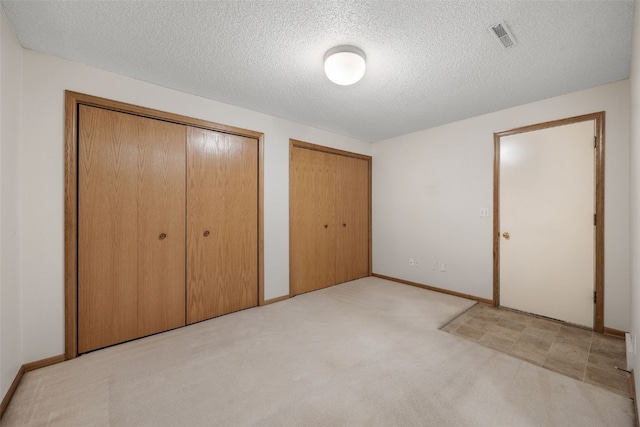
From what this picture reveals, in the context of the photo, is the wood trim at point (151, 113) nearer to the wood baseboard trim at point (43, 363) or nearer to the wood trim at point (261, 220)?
the wood trim at point (261, 220)

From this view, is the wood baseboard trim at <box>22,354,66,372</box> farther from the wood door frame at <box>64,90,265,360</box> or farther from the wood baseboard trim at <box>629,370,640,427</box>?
the wood baseboard trim at <box>629,370,640,427</box>

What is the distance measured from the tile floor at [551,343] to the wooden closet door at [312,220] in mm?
1831

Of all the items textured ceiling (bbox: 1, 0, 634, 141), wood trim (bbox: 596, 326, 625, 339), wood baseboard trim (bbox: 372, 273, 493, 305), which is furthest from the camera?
wood baseboard trim (bbox: 372, 273, 493, 305)

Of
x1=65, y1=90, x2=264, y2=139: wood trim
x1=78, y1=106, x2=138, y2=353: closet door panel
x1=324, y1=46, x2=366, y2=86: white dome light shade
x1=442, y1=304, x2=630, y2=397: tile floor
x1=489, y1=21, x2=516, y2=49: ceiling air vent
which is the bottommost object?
x1=442, y1=304, x2=630, y2=397: tile floor

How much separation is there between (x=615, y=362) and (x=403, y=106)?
291 centimetres

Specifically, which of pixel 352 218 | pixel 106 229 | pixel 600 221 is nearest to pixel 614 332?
pixel 600 221

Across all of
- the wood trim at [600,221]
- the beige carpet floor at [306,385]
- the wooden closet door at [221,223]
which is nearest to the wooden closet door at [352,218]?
the wooden closet door at [221,223]

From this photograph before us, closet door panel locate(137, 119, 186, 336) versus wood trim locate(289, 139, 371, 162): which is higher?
wood trim locate(289, 139, 371, 162)

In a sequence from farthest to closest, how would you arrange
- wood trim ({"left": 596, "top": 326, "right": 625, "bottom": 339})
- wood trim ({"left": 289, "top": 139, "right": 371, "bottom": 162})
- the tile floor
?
wood trim ({"left": 289, "top": 139, "right": 371, "bottom": 162}) → wood trim ({"left": 596, "top": 326, "right": 625, "bottom": 339}) → the tile floor

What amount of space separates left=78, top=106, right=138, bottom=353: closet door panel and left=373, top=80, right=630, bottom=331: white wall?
11.6 ft

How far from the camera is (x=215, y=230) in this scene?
Result: 286cm

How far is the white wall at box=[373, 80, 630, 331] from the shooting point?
2430mm

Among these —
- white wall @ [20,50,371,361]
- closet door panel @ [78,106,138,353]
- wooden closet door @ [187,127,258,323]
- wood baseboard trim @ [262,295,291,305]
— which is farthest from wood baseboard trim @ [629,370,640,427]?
white wall @ [20,50,371,361]

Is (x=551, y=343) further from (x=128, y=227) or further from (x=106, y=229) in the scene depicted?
(x=106, y=229)
